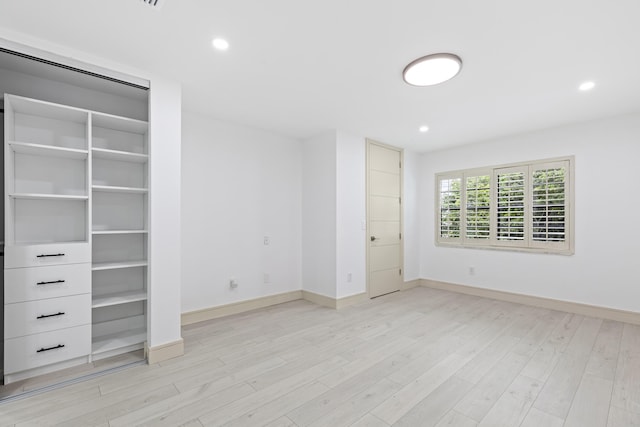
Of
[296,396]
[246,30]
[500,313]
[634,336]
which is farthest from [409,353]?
[246,30]

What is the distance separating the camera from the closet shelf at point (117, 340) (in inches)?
100.0

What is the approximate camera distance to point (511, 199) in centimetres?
442

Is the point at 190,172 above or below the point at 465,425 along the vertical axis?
above

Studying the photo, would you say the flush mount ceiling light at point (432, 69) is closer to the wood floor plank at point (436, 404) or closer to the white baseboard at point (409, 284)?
the wood floor plank at point (436, 404)

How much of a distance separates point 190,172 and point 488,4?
322cm

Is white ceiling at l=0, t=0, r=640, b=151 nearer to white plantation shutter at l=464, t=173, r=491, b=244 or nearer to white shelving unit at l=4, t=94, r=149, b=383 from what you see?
white shelving unit at l=4, t=94, r=149, b=383

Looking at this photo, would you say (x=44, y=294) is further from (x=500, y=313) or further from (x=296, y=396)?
(x=500, y=313)

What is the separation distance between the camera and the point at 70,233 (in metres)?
2.66

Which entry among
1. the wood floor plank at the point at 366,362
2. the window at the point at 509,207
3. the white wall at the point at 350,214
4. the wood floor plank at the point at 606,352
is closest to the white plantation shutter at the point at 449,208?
the window at the point at 509,207

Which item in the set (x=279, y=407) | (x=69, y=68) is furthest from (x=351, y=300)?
(x=69, y=68)

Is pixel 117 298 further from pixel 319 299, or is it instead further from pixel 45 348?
pixel 319 299

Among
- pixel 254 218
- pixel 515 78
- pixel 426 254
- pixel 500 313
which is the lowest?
pixel 500 313

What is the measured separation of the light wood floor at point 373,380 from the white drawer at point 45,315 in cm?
47

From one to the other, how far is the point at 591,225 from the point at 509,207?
3.15ft
